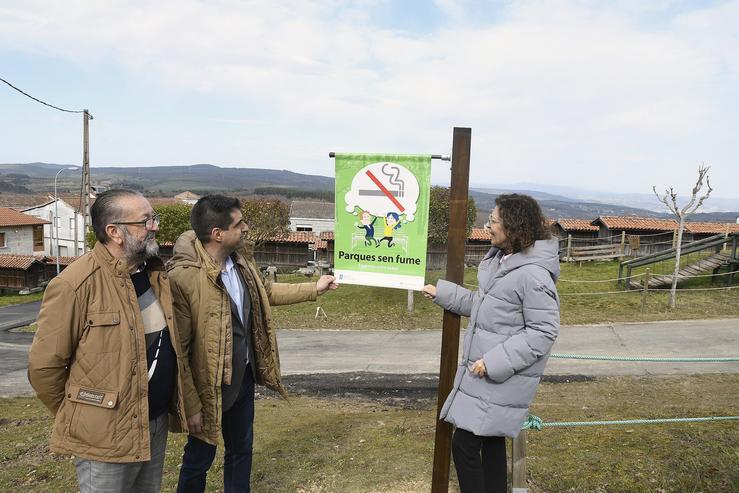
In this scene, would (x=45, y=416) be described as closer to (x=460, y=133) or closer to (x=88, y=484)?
(x=88, y=484)

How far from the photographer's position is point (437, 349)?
38.6 ft

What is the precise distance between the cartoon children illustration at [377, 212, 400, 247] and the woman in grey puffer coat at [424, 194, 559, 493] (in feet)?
2.36

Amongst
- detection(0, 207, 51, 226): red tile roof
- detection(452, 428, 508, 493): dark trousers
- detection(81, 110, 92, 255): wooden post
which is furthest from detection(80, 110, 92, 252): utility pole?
detection(0, 207, 51, 226): red tile roof

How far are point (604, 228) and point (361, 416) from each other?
30593 mm

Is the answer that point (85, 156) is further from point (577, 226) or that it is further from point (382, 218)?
point (577, 226)

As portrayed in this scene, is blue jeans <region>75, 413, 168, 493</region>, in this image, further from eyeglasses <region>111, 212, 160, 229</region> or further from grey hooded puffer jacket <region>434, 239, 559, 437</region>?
grey hooded puffer jacket <region>434, 239, 559, 437</region>

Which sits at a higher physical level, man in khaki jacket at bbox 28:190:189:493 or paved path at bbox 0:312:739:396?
man in khaki jacket at bbox 28:190:189:493

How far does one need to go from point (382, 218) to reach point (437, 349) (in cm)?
882

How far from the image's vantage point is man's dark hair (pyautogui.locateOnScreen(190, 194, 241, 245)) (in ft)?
10.0

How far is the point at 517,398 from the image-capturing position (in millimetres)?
2936

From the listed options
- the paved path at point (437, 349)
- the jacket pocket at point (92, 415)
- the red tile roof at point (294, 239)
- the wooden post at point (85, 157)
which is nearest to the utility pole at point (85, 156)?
the wooden post at point (85, 157)

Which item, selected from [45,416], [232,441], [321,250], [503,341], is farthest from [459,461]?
[321,250]

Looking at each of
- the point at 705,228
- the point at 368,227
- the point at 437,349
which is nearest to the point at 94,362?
the point at 368,227

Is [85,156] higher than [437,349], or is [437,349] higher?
[85,156]
